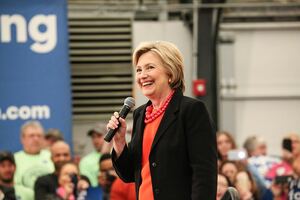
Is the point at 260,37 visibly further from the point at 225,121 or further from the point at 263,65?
the point at 225,121

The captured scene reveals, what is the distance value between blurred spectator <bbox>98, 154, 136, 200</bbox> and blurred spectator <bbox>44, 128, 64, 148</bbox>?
25.5 inches

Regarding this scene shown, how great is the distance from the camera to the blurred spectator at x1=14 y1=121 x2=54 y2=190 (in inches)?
325

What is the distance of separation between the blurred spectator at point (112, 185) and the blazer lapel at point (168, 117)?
3.68 meters

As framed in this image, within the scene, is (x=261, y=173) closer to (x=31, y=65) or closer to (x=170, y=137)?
(x=31, y=65)

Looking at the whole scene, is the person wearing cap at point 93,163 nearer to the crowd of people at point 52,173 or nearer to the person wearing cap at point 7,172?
the crowd of people at point 52,173

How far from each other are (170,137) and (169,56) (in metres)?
0.36

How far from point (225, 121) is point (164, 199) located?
9818 mm

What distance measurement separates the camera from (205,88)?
40.2 ft

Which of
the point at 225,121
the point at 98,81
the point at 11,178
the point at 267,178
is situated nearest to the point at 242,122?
the point at 225,121

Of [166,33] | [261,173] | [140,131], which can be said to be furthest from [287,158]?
[140,131]

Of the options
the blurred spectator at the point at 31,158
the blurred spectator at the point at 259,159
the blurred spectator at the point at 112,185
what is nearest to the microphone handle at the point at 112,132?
the blurred spectator at the point at 112,185

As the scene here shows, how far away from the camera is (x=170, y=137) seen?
150 inches

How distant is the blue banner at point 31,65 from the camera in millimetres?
9234

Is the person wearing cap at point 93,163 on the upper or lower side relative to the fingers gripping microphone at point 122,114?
lower
